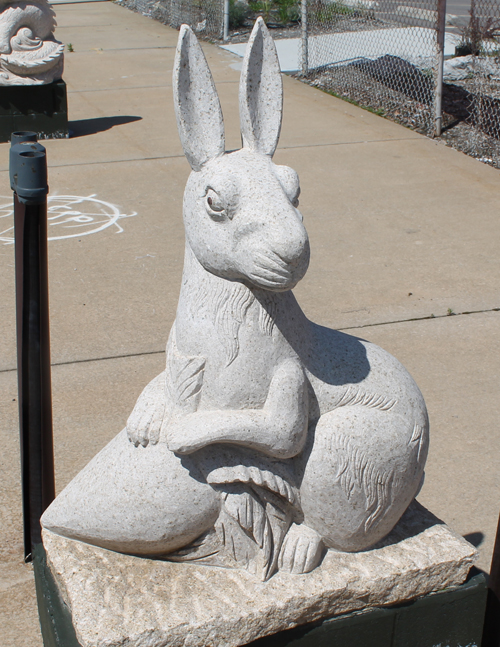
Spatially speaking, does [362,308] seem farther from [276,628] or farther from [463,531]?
[276,628]

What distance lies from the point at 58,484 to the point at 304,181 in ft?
15.2

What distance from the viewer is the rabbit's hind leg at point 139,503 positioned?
7.32ft

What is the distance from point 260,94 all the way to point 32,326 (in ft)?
4.09

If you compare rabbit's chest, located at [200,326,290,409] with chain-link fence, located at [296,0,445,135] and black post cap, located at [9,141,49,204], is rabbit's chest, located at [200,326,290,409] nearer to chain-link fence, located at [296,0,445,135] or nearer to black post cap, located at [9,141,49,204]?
black post cap, located at [9,141,49,204]

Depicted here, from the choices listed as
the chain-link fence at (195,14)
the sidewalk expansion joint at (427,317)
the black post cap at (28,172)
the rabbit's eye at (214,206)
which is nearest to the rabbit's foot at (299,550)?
the rabbit's eye at (214,206)

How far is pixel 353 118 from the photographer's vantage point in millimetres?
9680

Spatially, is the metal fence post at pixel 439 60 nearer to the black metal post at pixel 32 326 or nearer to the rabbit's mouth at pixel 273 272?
the black metal post at pixel 32 326

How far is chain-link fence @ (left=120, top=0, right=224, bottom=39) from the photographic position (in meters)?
14.2

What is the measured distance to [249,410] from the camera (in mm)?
2174

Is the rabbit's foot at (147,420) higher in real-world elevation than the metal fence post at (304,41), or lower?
lower

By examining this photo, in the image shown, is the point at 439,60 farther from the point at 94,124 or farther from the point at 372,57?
the point at 94,124

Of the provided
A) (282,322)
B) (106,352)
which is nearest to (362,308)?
(106,352)

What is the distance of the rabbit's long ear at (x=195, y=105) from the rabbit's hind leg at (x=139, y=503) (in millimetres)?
843

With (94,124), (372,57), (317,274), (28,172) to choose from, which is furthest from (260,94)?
(372,57)
